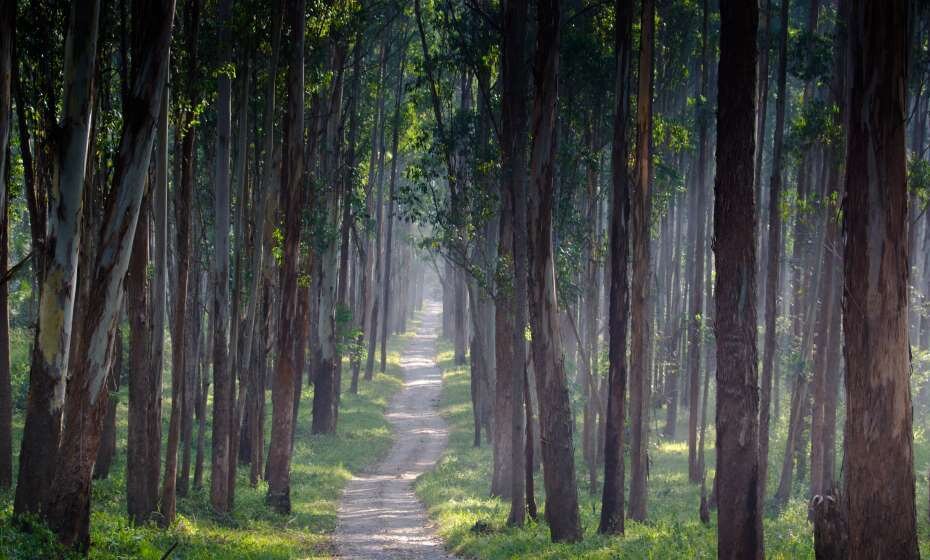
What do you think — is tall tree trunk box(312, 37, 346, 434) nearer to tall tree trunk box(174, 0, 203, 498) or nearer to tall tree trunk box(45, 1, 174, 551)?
tall tree trunk box(174, 0, 203, 498)

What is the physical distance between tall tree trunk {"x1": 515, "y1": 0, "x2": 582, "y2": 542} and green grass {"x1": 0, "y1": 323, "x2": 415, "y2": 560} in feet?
12.4

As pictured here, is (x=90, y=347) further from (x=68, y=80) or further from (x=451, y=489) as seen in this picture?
(x=451, y=489)

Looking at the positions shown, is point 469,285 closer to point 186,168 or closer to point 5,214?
point 186,168

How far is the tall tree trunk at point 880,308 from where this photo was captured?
299 inches

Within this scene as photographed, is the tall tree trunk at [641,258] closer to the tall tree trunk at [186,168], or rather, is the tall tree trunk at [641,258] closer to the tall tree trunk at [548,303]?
the tall tree trunk at [548,303]

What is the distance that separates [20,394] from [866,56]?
861 inches

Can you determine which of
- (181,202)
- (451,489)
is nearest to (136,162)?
(181,202)

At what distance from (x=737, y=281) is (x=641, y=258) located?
22.9ft

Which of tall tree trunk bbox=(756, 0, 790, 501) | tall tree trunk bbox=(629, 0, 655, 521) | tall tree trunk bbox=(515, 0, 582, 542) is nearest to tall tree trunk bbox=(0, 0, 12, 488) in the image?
tall tree trunk bbox=(515, 0, 582, 542)

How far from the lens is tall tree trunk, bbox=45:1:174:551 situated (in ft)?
30.9

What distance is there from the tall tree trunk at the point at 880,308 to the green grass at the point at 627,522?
3350 mm

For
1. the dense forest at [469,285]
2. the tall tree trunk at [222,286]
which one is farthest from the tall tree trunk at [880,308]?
the tall tree trunk at [222,286]

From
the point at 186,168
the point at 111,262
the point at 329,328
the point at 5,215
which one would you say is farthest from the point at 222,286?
the point at 329,328

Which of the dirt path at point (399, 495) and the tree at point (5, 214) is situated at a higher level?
the tree at point (5, 214)
